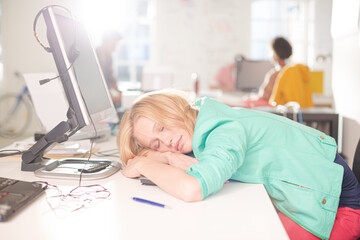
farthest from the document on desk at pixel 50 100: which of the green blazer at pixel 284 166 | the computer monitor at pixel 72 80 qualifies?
the green blazer at pixel 284 166

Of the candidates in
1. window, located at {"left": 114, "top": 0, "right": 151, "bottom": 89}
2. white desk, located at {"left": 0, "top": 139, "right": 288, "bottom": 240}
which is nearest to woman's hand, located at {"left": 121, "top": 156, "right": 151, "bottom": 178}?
white desk, located at {"left": 0, "top": 139, "right": 288, "bottom": 240}

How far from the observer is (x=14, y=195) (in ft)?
2.78

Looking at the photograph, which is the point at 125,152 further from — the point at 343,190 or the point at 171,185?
the point at 343,190

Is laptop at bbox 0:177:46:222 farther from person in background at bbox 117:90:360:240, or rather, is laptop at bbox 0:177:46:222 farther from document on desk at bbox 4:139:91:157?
document on desk at bbox 4:139:91:157

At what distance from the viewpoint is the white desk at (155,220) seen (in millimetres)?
696

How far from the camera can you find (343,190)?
3.82 feet

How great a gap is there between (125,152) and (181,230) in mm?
536

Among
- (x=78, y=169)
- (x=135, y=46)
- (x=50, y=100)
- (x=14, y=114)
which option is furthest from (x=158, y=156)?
(x=135, y=46)

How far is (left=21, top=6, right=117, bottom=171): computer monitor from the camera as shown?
97 cm

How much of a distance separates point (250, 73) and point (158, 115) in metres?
3.64

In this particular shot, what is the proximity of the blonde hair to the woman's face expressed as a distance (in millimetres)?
16

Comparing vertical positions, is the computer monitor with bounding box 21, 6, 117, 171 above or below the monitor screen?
above

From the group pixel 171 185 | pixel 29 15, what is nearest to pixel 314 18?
pixel 29 15

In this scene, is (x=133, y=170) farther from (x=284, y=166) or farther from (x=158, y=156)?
(x=284, y=166)
